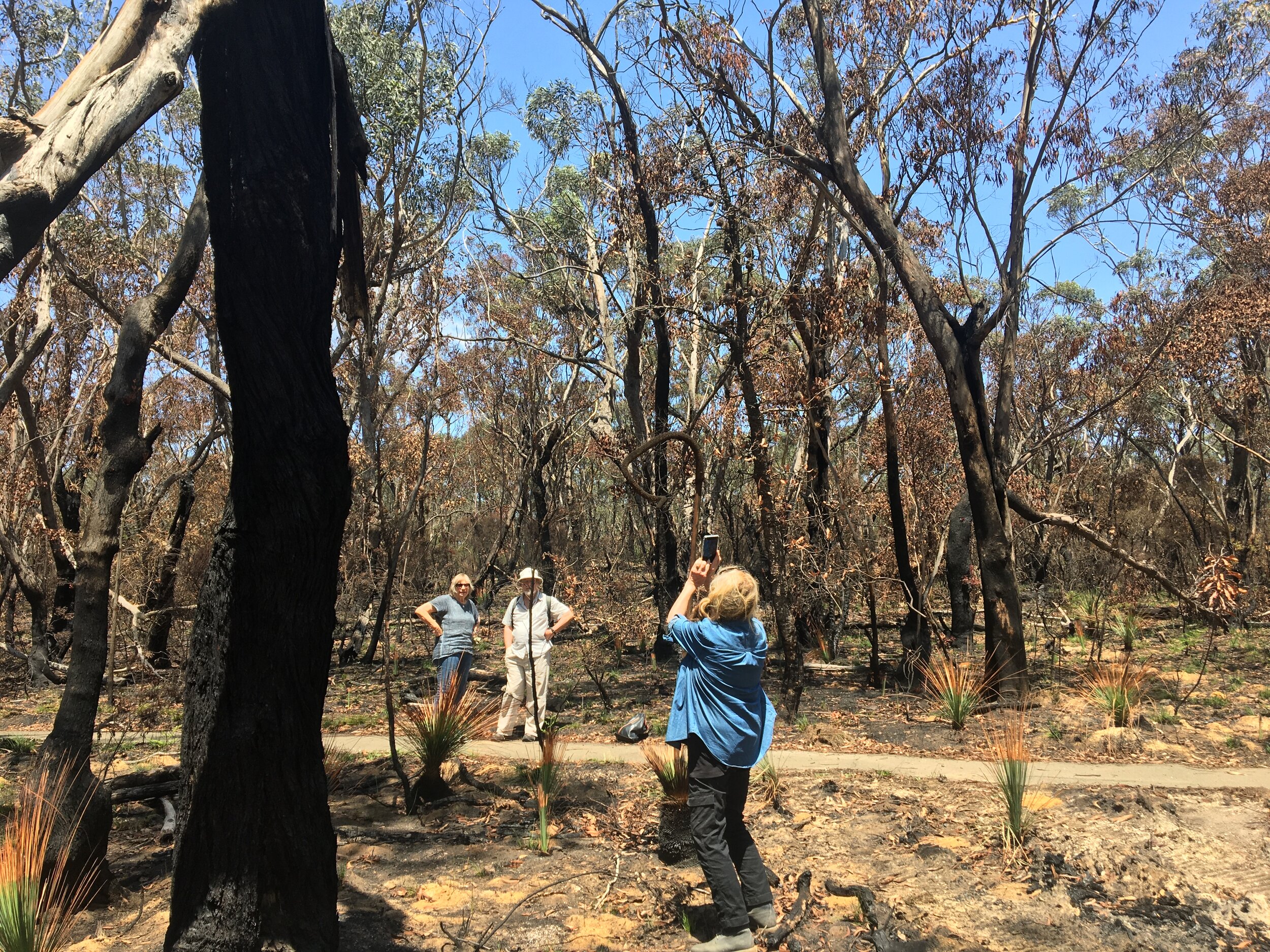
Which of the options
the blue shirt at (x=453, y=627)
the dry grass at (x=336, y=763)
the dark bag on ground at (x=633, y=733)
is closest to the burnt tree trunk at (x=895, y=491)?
the dark bag on ground at (x=633, y=733)

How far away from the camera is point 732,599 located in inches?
169

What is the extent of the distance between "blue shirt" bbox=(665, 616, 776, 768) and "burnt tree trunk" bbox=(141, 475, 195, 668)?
9.90 meters

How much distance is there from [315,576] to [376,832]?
10.2 ft

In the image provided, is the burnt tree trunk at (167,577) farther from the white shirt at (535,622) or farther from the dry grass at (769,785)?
the dry grass at (769,785)

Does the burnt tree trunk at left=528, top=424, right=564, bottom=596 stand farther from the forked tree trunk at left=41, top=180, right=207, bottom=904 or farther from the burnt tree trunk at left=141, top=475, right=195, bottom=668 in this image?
the forked tree trunk at left=41, top=180, right=207, bottom=904

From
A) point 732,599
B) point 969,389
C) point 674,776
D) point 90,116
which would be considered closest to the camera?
point 90,116

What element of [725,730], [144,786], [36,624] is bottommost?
[144,786]

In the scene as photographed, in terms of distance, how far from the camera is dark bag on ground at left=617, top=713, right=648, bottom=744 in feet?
28.6

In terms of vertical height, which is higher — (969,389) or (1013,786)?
(969,389)

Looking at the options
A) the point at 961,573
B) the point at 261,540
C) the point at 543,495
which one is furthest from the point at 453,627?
the point at 543,495

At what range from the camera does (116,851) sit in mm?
5324

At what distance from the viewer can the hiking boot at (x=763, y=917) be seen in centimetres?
415

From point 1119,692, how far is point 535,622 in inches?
237

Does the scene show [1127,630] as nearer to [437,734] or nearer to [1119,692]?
[1119,692]
